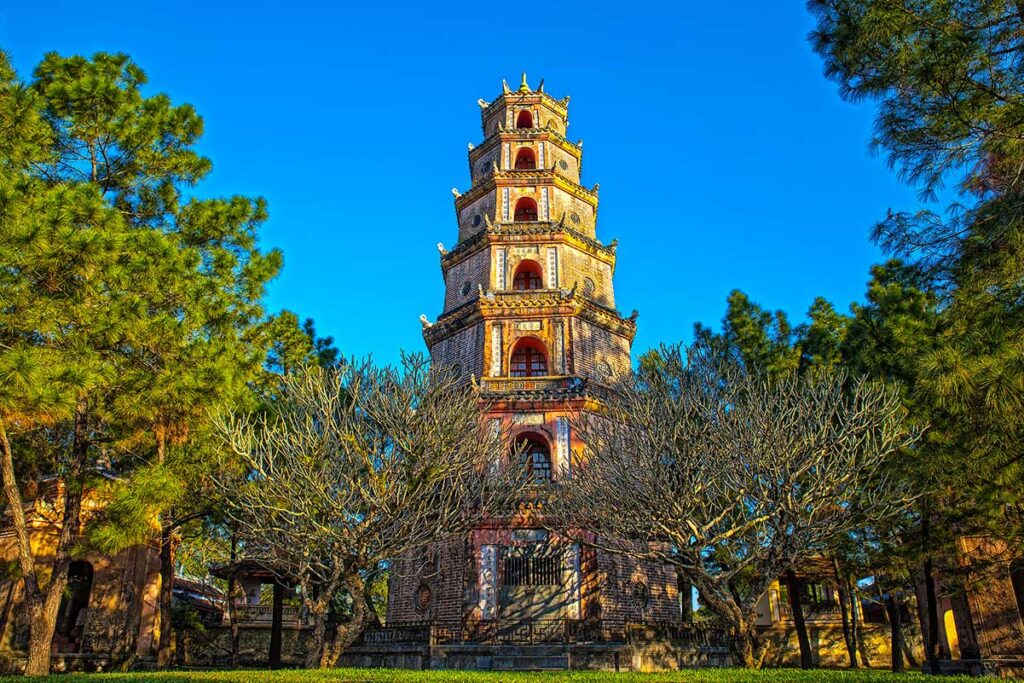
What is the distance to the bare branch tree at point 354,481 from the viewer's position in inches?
583

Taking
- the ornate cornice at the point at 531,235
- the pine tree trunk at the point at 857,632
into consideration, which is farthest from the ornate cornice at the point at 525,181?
the pine tree trunk at the point at 857,632

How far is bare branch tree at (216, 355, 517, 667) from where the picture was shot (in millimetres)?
14812

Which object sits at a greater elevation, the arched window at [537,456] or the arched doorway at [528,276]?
the arched doorway at [528,276]

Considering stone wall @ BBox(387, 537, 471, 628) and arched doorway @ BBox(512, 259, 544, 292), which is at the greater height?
arched doorway @ BBox(512, 259, 544, 292)

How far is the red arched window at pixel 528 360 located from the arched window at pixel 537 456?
7.67ft

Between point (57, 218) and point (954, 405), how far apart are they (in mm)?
12619

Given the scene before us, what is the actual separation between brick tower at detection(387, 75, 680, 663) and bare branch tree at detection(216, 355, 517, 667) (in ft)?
7.37

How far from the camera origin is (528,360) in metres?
23.8

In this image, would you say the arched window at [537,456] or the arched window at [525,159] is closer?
the arched window at [537,456]

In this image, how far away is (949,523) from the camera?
1462 centimetres

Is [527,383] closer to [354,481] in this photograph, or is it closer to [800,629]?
[354,481]

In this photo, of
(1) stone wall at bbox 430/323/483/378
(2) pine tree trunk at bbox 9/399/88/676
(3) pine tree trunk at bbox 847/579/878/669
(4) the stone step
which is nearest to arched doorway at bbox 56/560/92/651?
(2) pine tree trunk at bbox 9/399/88/676

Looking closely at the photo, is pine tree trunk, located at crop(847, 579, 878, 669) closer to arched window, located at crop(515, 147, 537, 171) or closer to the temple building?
the temple building

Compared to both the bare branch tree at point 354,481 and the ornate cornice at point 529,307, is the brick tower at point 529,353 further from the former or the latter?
the bare branch tree at point 354,481
